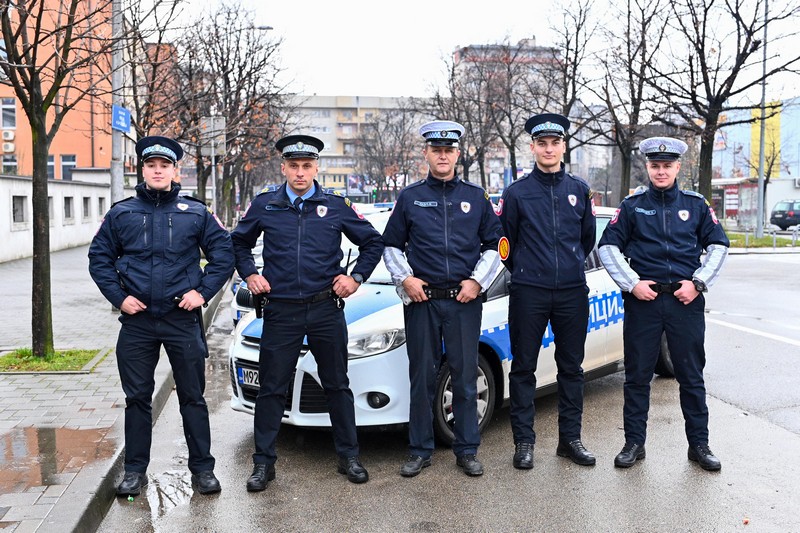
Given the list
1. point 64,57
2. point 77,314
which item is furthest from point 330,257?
point 77,314

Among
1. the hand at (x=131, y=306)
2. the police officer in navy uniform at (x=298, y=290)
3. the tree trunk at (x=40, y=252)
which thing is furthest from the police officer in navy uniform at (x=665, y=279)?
the tree trunk at (x=40, y=252)

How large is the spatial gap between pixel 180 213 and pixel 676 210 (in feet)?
10.1

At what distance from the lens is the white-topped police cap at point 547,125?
5.16 m

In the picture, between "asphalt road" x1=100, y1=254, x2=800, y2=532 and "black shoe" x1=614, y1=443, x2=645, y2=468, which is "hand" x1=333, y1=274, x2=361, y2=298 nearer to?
"asphalt road" x1=100, y1=254, x2=800, y2=532

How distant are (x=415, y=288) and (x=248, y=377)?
142cm

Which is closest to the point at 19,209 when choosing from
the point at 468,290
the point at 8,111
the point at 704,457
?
the point at 468,290

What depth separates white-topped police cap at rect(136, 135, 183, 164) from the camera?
15.4 ft

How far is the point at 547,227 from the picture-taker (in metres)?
5.14

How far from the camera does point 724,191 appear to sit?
50.8 m

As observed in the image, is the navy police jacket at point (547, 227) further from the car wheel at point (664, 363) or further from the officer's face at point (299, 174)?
the car wheel at point (664, 363)

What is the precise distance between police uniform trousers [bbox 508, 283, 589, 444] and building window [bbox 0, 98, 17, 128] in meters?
42.1

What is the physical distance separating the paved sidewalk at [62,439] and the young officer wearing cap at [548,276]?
8.51 feet

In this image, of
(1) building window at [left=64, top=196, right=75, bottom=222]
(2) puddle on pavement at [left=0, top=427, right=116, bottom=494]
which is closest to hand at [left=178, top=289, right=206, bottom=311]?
(2) puddle on pavement at [left=0, top=427, right=116, bottom=494]

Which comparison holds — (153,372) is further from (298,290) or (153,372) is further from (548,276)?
(548,276)
